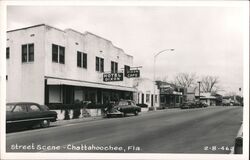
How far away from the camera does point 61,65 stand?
57.6 ft

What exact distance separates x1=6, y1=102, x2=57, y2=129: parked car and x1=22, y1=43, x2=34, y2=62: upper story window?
13.7 ft

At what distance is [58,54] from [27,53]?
1954 mm

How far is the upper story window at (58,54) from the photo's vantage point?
673 inches

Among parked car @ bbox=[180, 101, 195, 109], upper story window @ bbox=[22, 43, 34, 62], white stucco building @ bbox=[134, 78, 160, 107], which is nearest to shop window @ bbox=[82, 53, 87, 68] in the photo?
upper story window @ bbox=[22, 43, 34, 62]

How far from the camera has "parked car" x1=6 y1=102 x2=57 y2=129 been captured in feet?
33.6

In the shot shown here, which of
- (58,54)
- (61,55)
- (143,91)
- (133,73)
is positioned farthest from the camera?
(143,91)

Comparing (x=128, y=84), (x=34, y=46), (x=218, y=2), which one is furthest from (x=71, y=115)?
(x=218, y=2)

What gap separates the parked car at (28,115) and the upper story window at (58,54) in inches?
196

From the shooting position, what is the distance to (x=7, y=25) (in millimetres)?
8047

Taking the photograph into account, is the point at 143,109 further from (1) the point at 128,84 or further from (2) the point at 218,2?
(2) the point at 218,2

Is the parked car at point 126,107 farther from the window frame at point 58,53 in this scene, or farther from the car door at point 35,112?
the car door at point 35,112

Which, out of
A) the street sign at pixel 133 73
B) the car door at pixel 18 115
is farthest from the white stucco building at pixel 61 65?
the car door at pixel 18 115

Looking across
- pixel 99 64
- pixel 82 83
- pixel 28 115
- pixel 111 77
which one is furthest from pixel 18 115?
pixel 99 64

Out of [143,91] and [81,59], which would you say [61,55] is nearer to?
[81,59]
